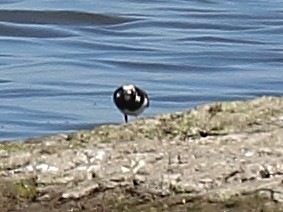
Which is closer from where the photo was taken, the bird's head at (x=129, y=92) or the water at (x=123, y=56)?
the bird's head at (x=129, y=92)

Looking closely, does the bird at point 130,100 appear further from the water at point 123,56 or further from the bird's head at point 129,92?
the water at point 123,56

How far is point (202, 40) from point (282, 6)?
2.59m

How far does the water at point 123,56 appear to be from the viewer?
843 cm

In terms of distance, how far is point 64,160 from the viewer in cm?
411

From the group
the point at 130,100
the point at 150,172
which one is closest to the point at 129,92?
the point at 130,100

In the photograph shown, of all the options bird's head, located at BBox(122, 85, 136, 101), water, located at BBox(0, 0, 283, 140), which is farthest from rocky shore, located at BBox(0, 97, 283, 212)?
water, located at BBox(0, 0, 283, 140)

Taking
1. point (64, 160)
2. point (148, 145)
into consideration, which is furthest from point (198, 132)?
point (64, 160)

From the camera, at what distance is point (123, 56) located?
10602mm

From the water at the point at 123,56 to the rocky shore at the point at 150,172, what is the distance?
3.37 meters

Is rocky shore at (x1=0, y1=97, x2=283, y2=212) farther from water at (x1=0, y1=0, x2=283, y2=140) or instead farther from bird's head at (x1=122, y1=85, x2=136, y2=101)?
water at (x1=0, y1=0, x2=283, y2=140)

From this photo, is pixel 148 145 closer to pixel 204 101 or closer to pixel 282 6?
pixel 204 101

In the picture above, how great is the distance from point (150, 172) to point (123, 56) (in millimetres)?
6596

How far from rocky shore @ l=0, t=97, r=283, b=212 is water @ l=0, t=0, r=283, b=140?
11.1 ft

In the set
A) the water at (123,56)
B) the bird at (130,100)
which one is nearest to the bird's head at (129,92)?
the bird at (130,100)
